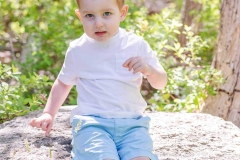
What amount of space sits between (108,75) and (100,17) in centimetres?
34

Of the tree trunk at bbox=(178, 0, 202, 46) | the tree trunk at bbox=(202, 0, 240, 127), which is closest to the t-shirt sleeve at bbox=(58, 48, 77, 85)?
the tree trunk at bbox=(202, 0, 240, 127)

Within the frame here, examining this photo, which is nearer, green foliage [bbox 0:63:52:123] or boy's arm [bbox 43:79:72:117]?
boy's arm [bbox 43:79:72:117]

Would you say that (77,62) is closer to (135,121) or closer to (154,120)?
(135,121)

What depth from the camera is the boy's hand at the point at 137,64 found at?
2479mm

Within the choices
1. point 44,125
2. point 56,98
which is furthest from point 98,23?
point 44,125

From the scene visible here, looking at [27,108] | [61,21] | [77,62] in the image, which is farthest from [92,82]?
[61,21]

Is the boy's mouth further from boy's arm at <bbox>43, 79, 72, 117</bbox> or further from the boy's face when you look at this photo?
boy's arm at <bbox>43, 79, 72, 117</bbox>

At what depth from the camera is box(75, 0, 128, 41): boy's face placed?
256cm

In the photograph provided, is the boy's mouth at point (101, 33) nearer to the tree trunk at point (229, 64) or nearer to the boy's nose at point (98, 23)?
the boy's nose at point (98, 23)

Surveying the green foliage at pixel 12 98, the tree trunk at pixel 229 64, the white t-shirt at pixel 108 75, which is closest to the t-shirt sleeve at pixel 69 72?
the white t-shirt at pixel 108 75

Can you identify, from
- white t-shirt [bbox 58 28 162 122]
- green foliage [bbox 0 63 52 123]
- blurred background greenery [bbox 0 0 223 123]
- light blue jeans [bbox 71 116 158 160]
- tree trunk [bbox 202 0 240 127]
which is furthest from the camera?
tree trunk [bbox 202 0 240 127]

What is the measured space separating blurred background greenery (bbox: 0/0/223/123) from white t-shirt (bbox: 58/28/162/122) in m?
0.77

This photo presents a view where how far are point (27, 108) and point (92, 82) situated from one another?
3.75ft

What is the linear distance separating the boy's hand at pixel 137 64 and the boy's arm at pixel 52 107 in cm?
54
